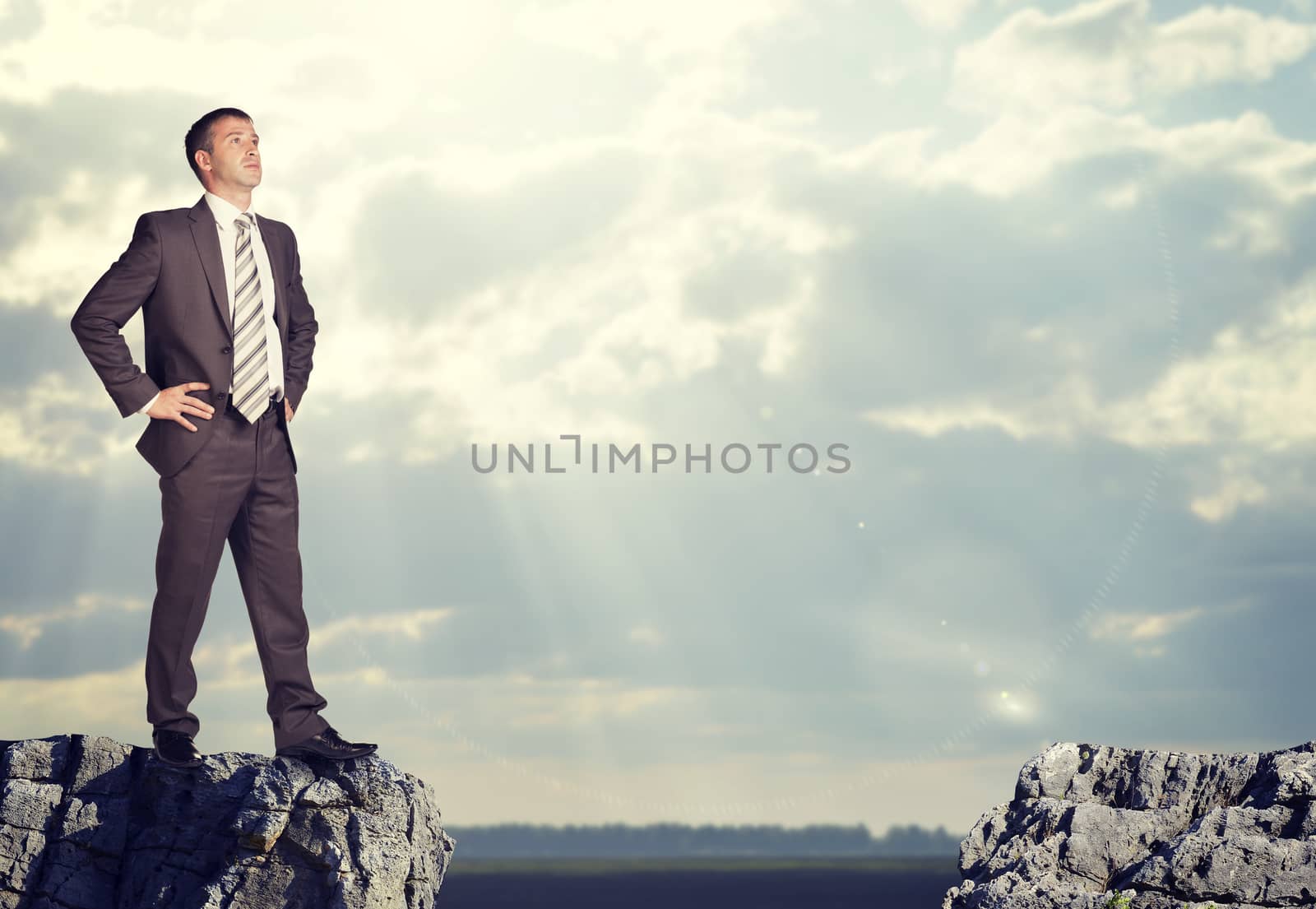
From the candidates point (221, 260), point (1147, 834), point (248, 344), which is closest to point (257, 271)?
point (221, 260)

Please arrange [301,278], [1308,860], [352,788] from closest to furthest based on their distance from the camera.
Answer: [1308,860] < [352,788] < [301,278]

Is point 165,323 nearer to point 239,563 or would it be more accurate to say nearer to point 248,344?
point 248,344

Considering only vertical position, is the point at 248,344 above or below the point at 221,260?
below

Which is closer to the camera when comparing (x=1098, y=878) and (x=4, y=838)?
(x=1098, y=878)

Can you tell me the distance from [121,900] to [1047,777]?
24.5 feet

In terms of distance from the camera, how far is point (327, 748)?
34.0ft

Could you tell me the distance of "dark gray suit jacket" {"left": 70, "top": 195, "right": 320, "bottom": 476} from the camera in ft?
33.2

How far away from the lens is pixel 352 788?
10.1 meters

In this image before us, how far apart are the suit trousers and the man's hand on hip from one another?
0.38 ft

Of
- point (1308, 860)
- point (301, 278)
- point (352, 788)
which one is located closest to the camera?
point (1308, 860)

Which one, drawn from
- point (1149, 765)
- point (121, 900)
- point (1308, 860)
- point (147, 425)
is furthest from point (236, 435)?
point (1308, 860)

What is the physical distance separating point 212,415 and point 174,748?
2656 millimetres

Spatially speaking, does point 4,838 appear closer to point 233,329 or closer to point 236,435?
point 236,435

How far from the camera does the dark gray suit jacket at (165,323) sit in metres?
10.1
